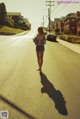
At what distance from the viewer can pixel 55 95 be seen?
721 cm

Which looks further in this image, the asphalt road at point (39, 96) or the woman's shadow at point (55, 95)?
the woman's shadow at point (55, 95)

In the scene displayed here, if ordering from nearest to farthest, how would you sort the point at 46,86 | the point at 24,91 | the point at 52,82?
the point at 24,91 → the point at 46,86 → the point at 52,82

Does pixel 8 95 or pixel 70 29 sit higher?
pixel 8 95

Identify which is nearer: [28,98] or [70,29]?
[28,98]

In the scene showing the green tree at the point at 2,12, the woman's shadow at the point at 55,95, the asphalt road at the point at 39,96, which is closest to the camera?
the asphalt road at the point at 39,96

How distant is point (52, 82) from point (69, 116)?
135 inches

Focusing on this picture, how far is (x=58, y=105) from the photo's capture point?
247 inches

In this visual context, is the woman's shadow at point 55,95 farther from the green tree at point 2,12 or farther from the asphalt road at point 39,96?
the green tree at point 2,12

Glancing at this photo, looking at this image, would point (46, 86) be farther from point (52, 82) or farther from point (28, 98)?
point (28, 98)

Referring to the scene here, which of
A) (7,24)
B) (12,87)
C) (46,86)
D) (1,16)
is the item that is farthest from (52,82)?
(7,24)

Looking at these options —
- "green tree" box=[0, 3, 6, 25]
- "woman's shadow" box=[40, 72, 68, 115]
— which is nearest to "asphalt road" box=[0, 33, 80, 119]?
"woman's shadow" box=[40, 72, 68, 115]

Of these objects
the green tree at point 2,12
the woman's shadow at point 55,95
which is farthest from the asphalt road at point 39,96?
the green tree at point 2,12

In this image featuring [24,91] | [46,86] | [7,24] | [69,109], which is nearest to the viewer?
[69,109]

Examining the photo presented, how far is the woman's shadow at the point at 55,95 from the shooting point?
19.8 feet
